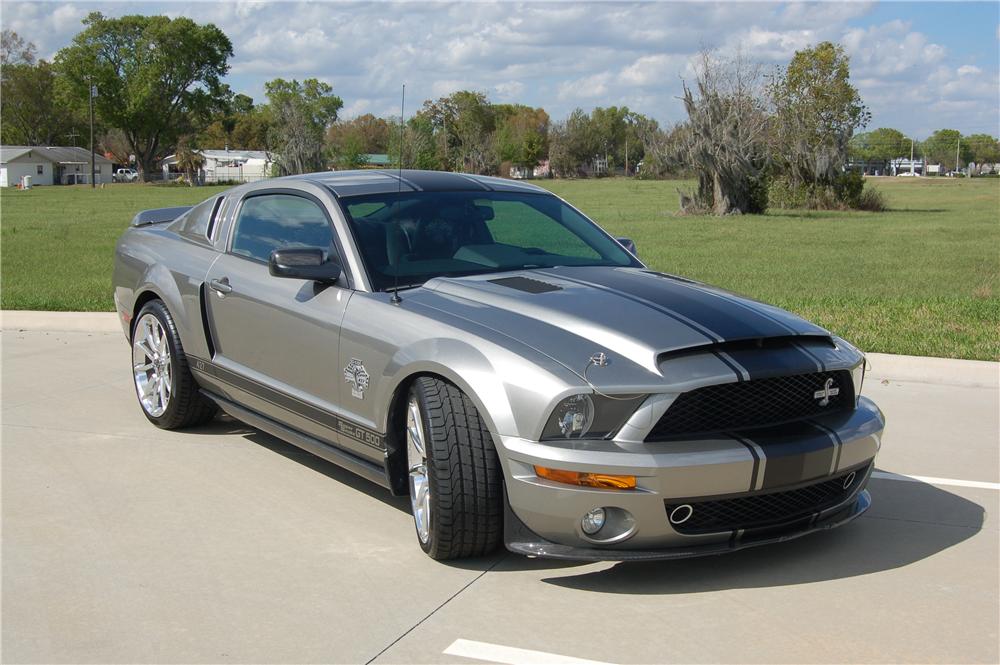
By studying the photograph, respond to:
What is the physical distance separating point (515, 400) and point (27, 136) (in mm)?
140146

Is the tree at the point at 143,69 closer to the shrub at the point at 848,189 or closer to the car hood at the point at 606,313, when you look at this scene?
the shrub at the point at 848,189

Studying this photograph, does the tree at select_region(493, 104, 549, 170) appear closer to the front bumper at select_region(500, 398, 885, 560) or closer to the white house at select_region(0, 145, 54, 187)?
the white house at select_region(0, 145, 54, 187)

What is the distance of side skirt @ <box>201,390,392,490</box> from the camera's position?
4.67 meters

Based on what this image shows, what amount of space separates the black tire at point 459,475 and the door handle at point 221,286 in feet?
6.26

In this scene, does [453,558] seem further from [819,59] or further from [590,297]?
[819,59]

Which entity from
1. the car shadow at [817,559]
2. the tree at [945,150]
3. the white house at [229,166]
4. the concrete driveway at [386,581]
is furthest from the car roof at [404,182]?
the tree at [945,150]

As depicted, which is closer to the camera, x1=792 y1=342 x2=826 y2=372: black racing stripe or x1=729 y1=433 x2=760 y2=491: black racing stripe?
x1=729 y1=433 x2=760 y2=491: black racing stripe

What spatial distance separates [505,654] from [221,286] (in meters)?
2.99

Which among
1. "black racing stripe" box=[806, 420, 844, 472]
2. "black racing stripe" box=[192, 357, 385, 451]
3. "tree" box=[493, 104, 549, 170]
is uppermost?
"tree" box=[493, 104, 549, 170]

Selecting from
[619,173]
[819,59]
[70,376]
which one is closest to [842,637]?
[70,376]

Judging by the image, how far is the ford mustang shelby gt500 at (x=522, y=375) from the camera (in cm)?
379

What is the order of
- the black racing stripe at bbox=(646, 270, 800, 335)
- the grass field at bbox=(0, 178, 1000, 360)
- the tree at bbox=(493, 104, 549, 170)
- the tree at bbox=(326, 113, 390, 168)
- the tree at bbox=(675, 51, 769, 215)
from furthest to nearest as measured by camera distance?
the tree at bbox=(493, 104, 549, 170)
the tree at bbox=(326, 113, 390, 168)
the tree at bbox=(675, 51, 769, 215)
the grass field at bbox=(0, 178, 1000, 360)
the black racing stripe at bbox=(646, 270, 800, 335)

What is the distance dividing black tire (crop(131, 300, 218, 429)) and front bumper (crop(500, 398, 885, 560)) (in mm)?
2873

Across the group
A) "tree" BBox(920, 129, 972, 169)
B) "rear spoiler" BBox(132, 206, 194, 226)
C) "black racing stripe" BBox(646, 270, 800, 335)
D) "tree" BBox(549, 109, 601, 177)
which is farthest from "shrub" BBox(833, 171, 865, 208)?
"tree" BBox(920, 129, 972, 169)
